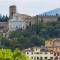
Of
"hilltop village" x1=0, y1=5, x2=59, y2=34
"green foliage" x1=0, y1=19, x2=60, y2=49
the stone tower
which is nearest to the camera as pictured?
"green foliage" x1=0, y1=19, x2=60, y2=49

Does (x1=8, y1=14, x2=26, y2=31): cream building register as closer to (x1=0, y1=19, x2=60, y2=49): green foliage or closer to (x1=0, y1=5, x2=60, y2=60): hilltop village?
(x1=0, y1=5, x2=60, y2=60): hilltop village

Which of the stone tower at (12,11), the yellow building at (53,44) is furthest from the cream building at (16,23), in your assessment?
the yellow building at (53,44)

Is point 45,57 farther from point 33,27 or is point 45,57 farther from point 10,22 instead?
point 10,22

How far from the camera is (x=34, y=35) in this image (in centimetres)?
6819

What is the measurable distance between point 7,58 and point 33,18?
68.3 m

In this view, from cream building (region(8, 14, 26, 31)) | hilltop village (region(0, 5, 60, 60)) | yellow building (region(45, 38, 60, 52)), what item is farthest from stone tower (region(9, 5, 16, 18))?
yellow building (region(45, 38, 60, 52))

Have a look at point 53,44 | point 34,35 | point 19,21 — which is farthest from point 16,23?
point 53,44

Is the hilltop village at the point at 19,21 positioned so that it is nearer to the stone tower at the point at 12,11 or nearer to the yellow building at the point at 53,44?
the stone tower at the point at 12,11

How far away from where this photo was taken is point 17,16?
295 feet

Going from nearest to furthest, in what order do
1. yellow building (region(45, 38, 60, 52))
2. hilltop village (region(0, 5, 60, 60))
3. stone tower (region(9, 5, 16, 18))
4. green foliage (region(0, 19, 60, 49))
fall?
hilltop village (region(0, 5, 60, 60)), yellow building (region(45, 38, 60, 52)), green foliage (region(0, 19, 60, 49)), stone tower (region(9, 5, 16, 18))

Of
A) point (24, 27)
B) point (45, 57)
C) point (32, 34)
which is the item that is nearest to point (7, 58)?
point (45, 57)

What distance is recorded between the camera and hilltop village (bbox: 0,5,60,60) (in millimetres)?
50312

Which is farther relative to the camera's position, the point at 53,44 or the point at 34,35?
the point at 34,35

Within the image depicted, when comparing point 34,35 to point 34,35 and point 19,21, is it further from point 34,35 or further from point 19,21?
point 19,21
